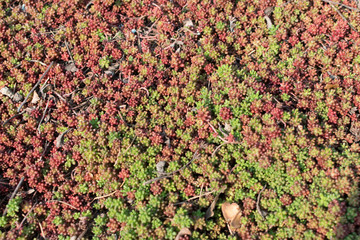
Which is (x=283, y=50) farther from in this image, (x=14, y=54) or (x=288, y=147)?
(x=14, y=54)

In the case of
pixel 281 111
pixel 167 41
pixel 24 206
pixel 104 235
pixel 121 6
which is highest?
pixel 121 6

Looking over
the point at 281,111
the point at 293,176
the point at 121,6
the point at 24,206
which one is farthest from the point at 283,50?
the point at 24,206

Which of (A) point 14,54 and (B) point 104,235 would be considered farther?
(A) point 14,54

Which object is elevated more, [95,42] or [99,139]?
[95,42]

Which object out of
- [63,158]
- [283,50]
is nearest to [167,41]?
[283,50]

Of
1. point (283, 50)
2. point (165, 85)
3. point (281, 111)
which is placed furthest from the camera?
point (283, 50)

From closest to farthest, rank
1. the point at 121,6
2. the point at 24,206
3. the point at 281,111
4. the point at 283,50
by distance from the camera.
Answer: the point at 24,206
the point at 281,111
the point at 283,50
the point at 121,6
